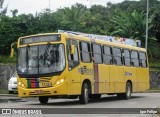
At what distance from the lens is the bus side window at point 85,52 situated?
20634mm

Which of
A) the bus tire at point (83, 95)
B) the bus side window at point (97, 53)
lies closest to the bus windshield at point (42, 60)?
the bus tire at point (83, 95)

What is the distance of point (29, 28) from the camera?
1746 inches

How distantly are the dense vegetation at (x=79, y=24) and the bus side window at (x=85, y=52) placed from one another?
21772 mm

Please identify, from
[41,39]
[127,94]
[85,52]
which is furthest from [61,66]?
[127,94]

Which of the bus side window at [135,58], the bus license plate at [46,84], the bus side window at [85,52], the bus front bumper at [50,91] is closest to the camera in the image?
the bus front bumper at [50,91]

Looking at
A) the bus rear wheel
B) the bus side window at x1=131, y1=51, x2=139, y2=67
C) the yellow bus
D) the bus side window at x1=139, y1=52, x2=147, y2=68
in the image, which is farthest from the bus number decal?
the bus side window at x1=139, y1=52, x2=147, y2=68

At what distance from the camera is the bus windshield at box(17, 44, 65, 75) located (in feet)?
62.3

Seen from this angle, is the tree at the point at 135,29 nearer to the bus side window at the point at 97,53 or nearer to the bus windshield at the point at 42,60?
the bus side window at the point at 97,53

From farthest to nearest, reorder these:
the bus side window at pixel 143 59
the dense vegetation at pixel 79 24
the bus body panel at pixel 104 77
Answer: the dense vegetation at pixel 79 24 < the bus side window at pixel 143 59 < the bus body panel at pixel 104 77

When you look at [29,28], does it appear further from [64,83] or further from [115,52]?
[64,83]

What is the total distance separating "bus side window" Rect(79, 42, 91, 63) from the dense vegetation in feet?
71.4

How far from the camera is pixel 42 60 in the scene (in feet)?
62.8

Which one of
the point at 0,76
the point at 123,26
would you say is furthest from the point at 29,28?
the point at 123,26

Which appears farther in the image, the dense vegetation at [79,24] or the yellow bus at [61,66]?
the dense vegetation at [79,24]
